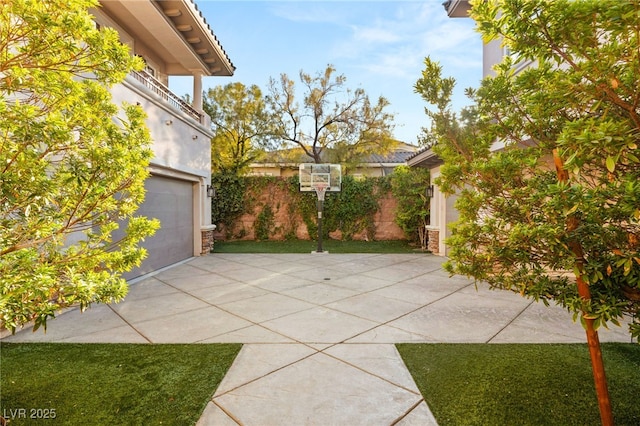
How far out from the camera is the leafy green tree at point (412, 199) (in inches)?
456

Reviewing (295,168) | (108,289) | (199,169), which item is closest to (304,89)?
(295,168)

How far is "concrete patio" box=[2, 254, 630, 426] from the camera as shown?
258 centimetres

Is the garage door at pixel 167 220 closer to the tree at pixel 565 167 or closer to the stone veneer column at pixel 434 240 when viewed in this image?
the tree at pixel 565 167

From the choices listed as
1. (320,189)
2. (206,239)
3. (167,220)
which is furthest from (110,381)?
(320,189)

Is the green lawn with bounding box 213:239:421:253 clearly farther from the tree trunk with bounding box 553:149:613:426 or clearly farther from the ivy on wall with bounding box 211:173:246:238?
the tree trunk with bounding box 553:149:613:426

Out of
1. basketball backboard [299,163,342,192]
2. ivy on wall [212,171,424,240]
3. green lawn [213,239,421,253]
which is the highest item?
basketball backboard [299,163,342,192]

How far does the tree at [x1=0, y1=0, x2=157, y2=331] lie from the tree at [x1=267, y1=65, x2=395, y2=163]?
15.0m

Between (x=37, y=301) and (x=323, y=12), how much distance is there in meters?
8.15

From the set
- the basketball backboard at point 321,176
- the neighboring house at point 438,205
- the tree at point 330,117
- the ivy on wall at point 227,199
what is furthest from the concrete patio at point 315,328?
the tree at point 330,117

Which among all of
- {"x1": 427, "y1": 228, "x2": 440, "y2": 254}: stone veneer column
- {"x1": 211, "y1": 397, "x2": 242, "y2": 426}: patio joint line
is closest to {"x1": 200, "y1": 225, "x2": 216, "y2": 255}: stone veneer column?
{"x1": 427, "y1": 228, "x2": 440, "y2": 254}: stone veneer column

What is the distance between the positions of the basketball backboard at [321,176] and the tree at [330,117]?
493 cm

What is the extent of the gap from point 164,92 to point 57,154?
272 inches

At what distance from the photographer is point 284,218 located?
1383 centimetres

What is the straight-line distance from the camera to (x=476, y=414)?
95.7 inches
